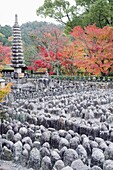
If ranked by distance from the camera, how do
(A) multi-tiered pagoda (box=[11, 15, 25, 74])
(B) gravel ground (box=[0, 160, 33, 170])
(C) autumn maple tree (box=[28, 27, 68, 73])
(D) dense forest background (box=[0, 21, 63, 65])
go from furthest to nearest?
(D) dense forest background (box=[0, 21, 63, 65])
(C) autumn maple tree (box=[28, 27, 68, 73])
(A) multi-tiered pagoda (box=[11, 15, 25, 74])
(B) gravel ground (box=[0, 160, 33, 170])

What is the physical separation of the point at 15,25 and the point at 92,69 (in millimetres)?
8283

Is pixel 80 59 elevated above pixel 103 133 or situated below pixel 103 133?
above

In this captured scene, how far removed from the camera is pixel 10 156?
360 inches

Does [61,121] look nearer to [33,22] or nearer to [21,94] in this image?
[21,94]

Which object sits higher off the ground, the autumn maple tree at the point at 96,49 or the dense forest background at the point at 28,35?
the dense forest background at the point at 28,35

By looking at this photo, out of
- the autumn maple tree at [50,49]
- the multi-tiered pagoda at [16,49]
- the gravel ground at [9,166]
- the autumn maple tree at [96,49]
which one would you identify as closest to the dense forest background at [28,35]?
the autumn maple tree at [50,49]

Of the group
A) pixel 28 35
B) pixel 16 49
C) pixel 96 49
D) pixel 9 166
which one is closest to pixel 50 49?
pixel 16 49

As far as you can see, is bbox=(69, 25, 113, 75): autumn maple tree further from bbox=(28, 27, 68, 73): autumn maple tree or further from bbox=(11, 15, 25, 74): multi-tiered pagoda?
bbox=(11, 15, 25, 74): multi-tiered pagoda

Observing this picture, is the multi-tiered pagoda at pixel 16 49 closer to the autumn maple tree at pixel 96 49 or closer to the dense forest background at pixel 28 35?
the autumn maple tree at pixel 96 49

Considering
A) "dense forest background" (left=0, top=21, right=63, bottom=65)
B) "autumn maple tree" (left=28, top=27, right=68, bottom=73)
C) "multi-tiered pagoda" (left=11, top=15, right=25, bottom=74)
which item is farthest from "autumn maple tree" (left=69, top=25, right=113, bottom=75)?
"dense forest background" (left=0, top=21, right=63, bottom=65)

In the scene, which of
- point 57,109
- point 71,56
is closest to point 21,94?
point 57,109

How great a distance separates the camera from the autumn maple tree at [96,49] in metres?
28.7

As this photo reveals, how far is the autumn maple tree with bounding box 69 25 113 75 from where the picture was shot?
2867 cm

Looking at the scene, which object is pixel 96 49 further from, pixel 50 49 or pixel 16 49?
pixel 16 49
